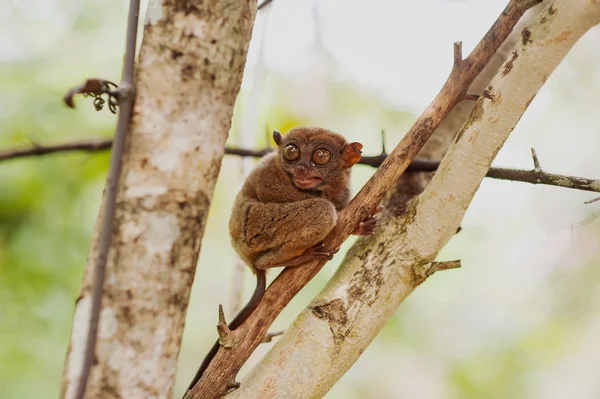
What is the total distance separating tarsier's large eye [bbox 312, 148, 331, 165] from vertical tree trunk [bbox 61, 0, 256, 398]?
1.69m

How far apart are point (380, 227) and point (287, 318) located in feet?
18.4

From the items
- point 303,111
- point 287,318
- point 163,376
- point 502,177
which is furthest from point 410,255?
point 287,318

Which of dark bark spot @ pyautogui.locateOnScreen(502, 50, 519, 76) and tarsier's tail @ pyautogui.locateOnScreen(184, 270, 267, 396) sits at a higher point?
dark bark spot @ pyautogui.locateOnScreen(502, 50, 519, 76)

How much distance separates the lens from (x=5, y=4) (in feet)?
22.4

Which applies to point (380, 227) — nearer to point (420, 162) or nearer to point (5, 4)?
point (420, 162)

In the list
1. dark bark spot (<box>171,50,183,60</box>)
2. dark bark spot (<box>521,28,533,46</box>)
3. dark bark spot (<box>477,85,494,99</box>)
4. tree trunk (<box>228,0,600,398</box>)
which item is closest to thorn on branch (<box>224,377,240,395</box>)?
tree trunk (<box>228,0,600,398</box>)

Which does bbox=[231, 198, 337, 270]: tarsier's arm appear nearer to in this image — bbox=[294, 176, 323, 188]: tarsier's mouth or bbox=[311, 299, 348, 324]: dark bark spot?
bbox=[294, 176, 323, 188]: tarsier's mouth

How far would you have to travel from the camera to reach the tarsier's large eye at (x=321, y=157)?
12.2ft

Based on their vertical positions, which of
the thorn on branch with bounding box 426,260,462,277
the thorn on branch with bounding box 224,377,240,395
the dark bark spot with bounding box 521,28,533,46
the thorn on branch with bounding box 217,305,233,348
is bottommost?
the thorn on branch with bounding box 224,377,240,395

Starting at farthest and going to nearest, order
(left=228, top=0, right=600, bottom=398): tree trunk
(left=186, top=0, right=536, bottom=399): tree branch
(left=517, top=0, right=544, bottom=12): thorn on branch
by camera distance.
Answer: (left=517, top=0, right=544, bottom=12): thorn on branch < (left=186, top=0, right=536, bottom=399): tree branch < (left=228, top=0, right=600, bottom=398): tree trunk

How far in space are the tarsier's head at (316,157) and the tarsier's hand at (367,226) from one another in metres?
0.65

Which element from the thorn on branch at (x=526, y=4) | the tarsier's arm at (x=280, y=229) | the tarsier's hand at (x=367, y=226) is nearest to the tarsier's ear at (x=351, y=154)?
the tarsier's arm at (x=280, y=229)

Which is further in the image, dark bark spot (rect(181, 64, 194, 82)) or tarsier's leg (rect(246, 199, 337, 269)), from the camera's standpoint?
tarsier's leg (rect(246, 199, 337, 269))

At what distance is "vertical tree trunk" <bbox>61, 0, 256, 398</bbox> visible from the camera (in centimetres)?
182
